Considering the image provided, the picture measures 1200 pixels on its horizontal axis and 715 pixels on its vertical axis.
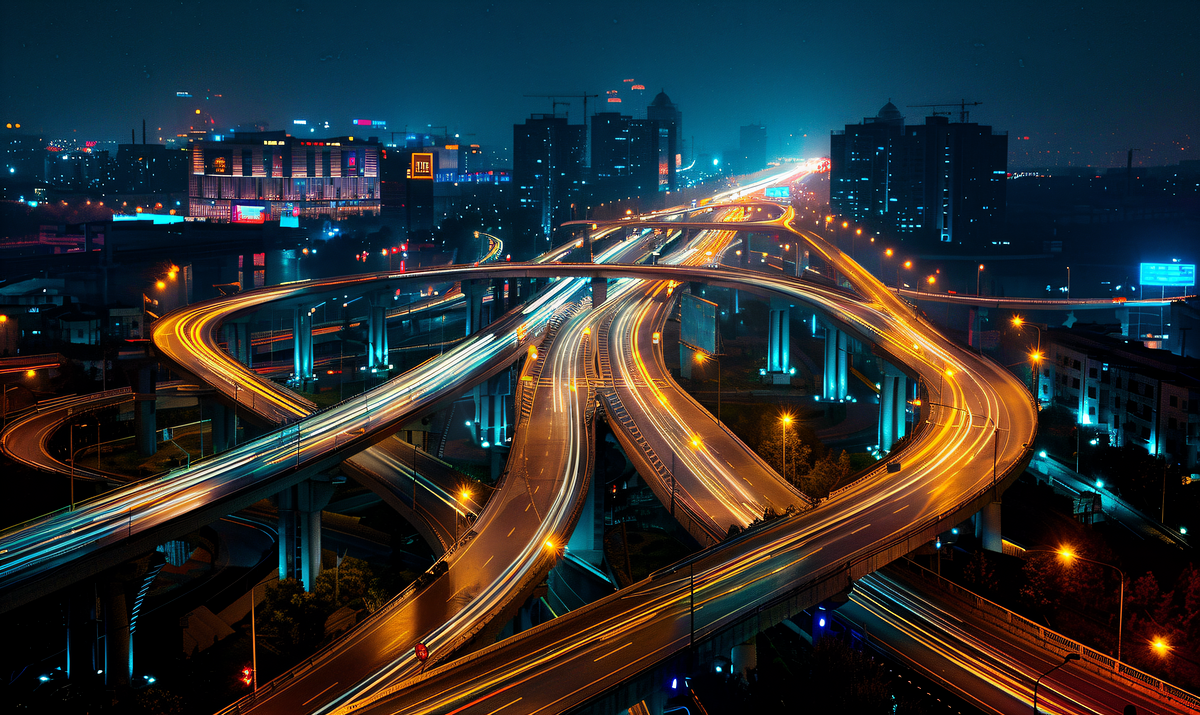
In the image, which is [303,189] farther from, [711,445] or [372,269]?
[711,445]

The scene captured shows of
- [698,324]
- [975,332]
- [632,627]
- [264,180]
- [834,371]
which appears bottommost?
[632,627]

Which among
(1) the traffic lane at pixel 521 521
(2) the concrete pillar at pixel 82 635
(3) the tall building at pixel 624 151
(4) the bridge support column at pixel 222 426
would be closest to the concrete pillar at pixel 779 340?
(1) the traffic lane at pixel 521 521

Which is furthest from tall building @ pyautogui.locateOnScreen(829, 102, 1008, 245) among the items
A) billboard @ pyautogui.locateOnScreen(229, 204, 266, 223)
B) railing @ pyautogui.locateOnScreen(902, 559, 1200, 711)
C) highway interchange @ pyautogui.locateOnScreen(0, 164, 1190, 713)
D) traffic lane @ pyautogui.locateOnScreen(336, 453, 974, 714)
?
traffic lane @ pyautogui.locateOnScreen(336, 453, 974, 714)

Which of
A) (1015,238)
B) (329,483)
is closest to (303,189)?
(329,483)

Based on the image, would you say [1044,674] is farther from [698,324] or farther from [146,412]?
[698,324]

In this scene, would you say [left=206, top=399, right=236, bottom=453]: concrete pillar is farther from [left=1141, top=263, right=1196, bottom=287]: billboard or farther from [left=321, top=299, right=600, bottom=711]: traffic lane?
[left=1141, top=263, right=1196, bottom=287]: billboard

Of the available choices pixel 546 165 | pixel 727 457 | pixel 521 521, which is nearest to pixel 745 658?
pixel 521 521
